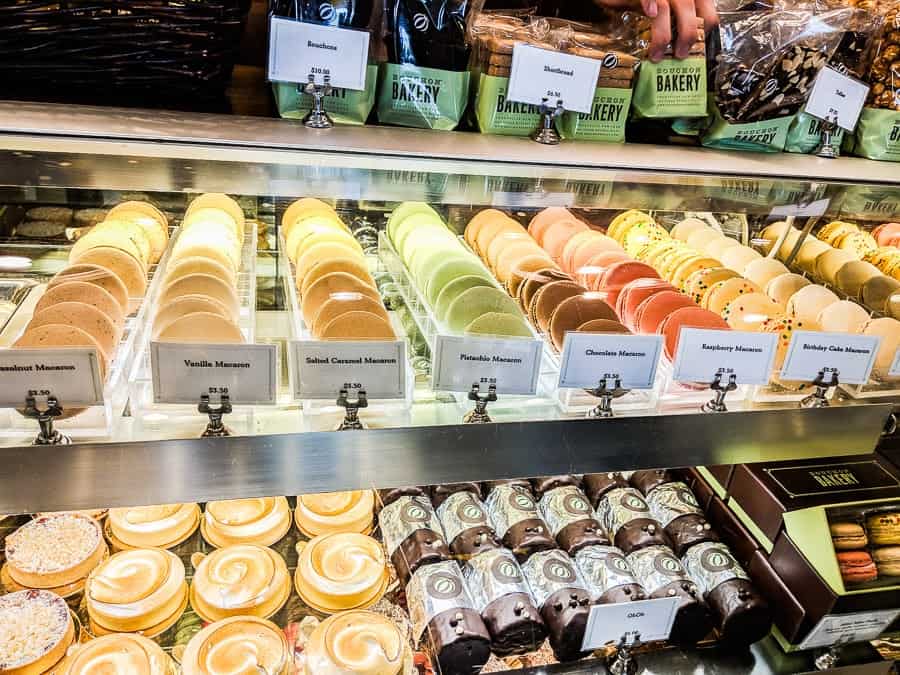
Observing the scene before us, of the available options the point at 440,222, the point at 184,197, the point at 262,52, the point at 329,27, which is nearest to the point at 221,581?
the point at 184,197

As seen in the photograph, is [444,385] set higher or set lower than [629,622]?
higher

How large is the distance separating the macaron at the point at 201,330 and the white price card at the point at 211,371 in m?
0.10

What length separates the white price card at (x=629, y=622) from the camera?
145 centimetres

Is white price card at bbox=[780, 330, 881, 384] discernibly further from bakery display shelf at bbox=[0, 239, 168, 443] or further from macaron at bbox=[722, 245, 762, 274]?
bakery display shelf at bbox=[0, 239, 168, 443]

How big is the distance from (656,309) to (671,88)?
0.47 m

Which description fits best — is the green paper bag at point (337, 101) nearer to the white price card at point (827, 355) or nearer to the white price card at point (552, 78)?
the white price card at point (552, 78)

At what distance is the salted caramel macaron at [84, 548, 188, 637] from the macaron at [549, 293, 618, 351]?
0.91m

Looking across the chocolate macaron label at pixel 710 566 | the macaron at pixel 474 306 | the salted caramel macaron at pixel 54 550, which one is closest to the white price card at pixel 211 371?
the macaron at pixel 474 306

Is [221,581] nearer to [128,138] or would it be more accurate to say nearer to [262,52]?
[128,138]

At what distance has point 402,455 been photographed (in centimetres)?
113

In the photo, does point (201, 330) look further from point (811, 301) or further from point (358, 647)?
point (811, 301)

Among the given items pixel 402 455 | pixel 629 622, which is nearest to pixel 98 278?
pixel 402 455

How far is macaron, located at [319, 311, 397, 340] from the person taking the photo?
1.19 metres

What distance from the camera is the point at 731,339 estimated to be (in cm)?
124
